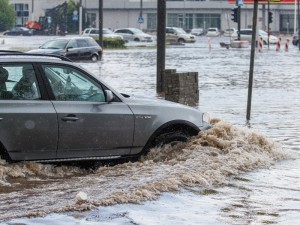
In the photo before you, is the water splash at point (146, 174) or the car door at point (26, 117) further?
the car door at point (26, 117)

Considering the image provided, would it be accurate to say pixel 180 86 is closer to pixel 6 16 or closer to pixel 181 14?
pixel 6 16

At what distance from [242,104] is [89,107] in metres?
11.7

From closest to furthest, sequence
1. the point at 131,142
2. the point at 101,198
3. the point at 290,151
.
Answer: the point at 101,198 < the point at 131,142 < the point at 290,151

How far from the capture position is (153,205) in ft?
29.8

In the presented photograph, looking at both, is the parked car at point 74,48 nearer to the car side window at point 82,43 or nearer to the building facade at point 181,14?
the car side window at point 82,43

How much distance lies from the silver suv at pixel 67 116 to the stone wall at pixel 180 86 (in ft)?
31.4

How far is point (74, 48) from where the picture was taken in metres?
42.2

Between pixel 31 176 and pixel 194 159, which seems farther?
pixel 194 159

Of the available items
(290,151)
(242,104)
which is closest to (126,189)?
(290,151)

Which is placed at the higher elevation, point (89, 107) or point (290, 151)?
point (89, 107)

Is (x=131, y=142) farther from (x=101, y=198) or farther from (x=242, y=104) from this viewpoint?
(x=242, y=104)

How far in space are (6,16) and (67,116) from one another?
115405 millimetres

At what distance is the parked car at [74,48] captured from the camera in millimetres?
40844

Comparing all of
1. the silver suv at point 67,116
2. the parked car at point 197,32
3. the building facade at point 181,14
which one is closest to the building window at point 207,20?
the building facade at point 181,14
